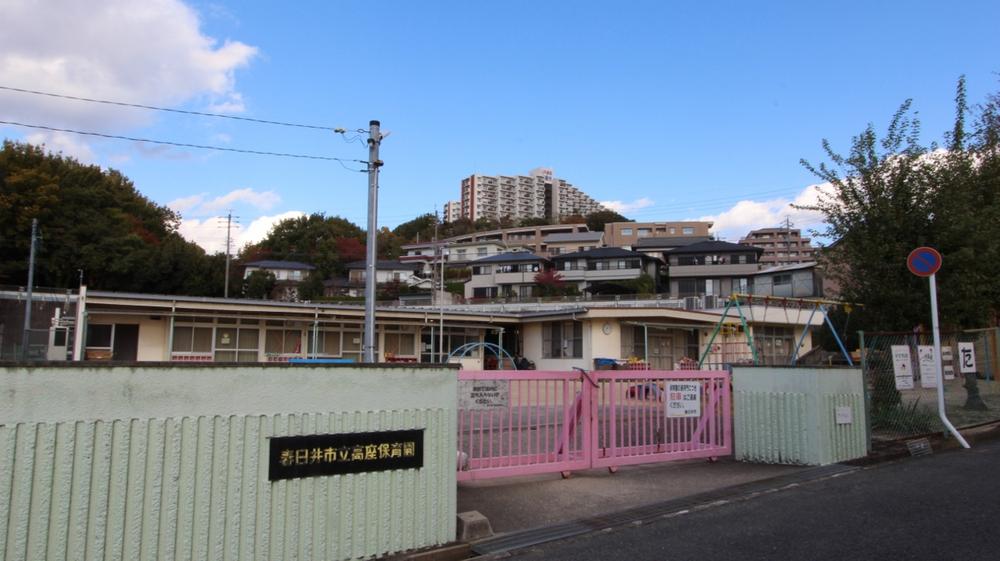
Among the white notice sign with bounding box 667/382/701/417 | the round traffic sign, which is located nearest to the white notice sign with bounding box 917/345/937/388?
the round traffic sign

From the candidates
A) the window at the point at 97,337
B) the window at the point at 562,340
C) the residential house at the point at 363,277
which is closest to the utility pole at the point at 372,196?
the window at the point at 97,337

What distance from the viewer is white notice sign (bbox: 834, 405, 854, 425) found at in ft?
29.0

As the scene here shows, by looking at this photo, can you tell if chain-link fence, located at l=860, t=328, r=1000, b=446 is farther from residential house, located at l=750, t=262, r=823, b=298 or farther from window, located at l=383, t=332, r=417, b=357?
residential house, located at l=750, t=262, r=823, b=298

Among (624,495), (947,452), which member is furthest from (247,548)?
(947,452)

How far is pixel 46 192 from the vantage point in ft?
175

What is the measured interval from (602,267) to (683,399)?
6992 cm

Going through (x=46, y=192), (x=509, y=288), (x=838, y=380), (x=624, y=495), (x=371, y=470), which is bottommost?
(x=624, y=495)

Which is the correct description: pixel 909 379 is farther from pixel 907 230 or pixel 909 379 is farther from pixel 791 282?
pixel 791 282

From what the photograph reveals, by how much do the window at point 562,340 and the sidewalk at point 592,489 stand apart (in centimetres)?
2105

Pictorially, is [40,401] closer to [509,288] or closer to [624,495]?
[624,495]

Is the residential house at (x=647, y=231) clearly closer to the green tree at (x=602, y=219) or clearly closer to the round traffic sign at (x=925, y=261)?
the green tree at (x=602, y=219)

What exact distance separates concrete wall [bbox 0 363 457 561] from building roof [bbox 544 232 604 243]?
319 feet

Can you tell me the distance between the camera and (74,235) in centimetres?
5459

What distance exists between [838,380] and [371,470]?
273 inches
